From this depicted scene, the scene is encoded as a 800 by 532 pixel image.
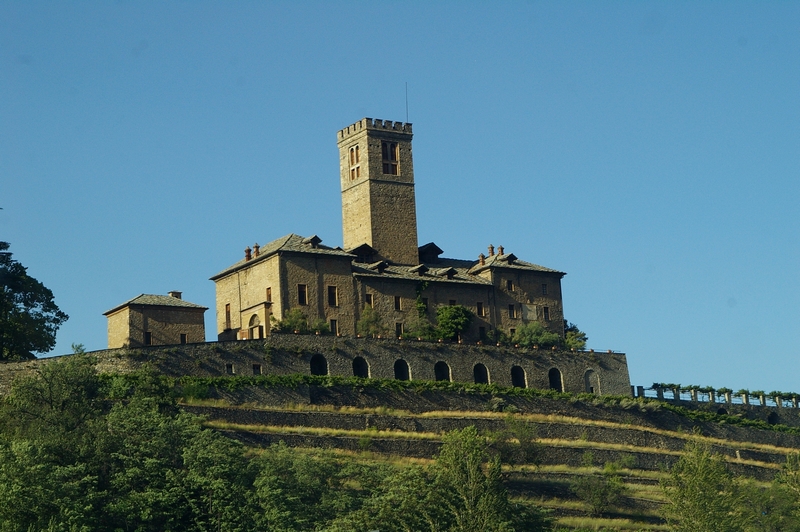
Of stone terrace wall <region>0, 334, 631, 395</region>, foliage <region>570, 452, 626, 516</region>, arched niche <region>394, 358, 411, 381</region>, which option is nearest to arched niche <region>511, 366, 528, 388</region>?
stone terrace wall <region>0, 334, 631, 395</region>

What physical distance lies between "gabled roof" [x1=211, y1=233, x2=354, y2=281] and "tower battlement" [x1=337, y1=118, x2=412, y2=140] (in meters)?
8.50

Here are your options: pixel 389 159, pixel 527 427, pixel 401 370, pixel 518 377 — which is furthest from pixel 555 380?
pixel 389 159

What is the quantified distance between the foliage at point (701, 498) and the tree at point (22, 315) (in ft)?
101

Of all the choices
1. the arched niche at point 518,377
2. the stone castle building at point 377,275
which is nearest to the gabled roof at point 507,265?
the stone castle building at point 377,275

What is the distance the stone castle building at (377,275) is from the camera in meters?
85.6

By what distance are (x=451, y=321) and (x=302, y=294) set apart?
341 inches

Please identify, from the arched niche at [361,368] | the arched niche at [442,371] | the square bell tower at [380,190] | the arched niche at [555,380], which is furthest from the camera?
the square bell tower at [380,190]

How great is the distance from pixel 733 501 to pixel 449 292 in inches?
992

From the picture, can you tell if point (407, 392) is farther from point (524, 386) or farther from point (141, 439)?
point (141, 439)

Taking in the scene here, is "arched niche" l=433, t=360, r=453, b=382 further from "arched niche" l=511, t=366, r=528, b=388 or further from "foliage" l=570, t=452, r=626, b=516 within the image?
"foliage" l=570, t=452, r=626, b=516

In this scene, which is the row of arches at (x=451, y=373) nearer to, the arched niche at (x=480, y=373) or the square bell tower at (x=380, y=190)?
the arched niche at (x=480, y=373)

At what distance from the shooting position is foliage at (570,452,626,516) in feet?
238

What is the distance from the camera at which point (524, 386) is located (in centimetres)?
8869

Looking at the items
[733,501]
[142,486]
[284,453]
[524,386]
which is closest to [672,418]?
[524,386]
